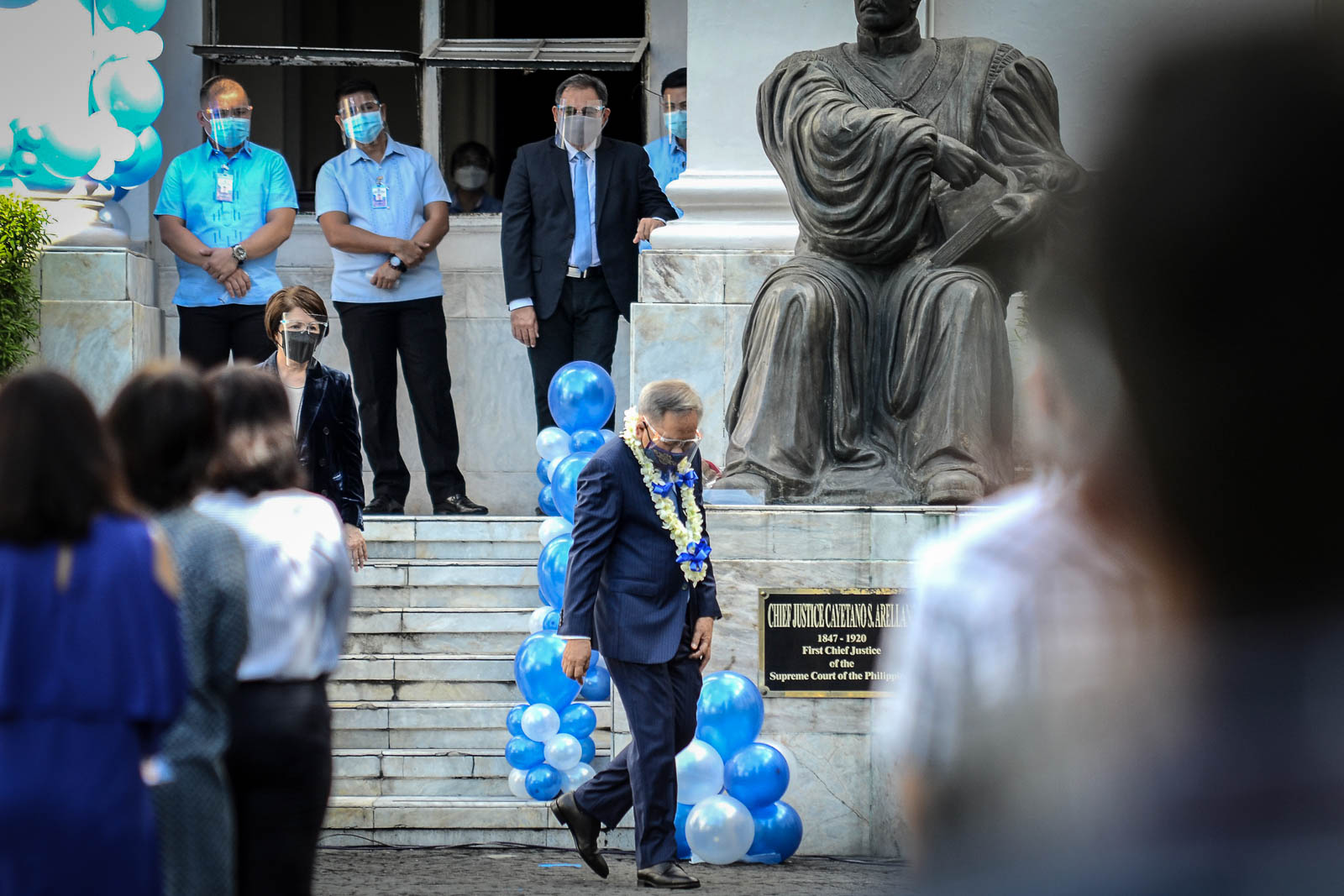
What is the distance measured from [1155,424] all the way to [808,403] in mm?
6453

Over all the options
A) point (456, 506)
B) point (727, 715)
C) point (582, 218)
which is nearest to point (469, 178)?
point (582, 218)

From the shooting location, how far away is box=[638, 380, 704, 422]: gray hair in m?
5.96

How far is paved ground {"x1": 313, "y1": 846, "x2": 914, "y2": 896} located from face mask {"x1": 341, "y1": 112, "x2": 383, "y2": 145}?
15.9ft

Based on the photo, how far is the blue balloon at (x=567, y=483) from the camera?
7.64 metres

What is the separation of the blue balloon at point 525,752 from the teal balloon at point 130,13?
565cm

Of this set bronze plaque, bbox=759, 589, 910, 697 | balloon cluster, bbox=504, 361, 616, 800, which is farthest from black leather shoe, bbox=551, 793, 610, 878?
bronze plaque, bbox=759, 589, 910, 697

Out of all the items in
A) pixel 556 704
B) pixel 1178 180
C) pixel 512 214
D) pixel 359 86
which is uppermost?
pixel 359 86

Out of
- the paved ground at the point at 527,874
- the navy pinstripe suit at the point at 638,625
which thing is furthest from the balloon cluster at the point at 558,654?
the navy pinstripe suit at the point at 638,625

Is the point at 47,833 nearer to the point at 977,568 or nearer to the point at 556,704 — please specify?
the point at 977,568

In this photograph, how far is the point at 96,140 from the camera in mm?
9977

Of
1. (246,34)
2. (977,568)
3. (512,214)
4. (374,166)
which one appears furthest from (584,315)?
(977,568)

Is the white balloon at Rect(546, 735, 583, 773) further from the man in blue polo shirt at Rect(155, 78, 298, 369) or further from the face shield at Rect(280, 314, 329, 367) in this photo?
the man in blue polo shirt at Rect(155, 78, 298, 369)

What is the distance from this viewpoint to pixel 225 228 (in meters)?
10.1

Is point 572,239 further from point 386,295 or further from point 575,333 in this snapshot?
point 386,295
